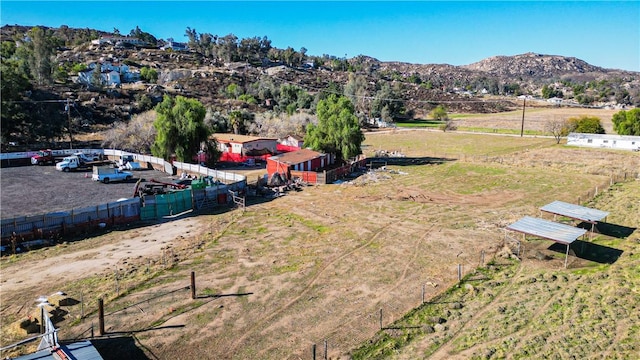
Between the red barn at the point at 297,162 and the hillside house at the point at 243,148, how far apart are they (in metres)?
9.56

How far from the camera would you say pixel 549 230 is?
78.2 feet

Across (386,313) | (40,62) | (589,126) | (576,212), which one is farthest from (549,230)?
(40,62)

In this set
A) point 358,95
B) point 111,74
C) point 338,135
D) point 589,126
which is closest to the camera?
point 338,135

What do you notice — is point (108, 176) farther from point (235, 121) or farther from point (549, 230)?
point (549, 230)

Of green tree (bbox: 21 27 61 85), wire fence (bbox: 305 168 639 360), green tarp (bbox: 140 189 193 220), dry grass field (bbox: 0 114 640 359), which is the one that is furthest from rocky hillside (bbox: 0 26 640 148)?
wire fence (bbox: 305 168 639 360)

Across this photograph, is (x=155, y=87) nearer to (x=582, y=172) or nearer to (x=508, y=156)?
(x=508, y=156)

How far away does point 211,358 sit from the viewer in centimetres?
1456

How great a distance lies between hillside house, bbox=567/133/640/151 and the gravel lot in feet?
200

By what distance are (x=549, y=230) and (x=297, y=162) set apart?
1001 inches

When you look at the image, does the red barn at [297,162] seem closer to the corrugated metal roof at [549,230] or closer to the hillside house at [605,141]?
the corrugated metal roof at [549,230]

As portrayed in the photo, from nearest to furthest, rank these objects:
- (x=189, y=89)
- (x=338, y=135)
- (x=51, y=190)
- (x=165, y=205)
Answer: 1. (x=165, y=205)
2. (x=51, y=190)
3. (x=338, y=135)
4. (x=189, y=89)

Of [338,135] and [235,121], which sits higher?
[235,121]

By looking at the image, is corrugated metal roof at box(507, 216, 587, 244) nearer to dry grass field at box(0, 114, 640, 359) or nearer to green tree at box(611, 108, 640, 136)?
dry grass field at box(0, 114, 640, 359)

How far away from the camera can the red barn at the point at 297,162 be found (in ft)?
140
